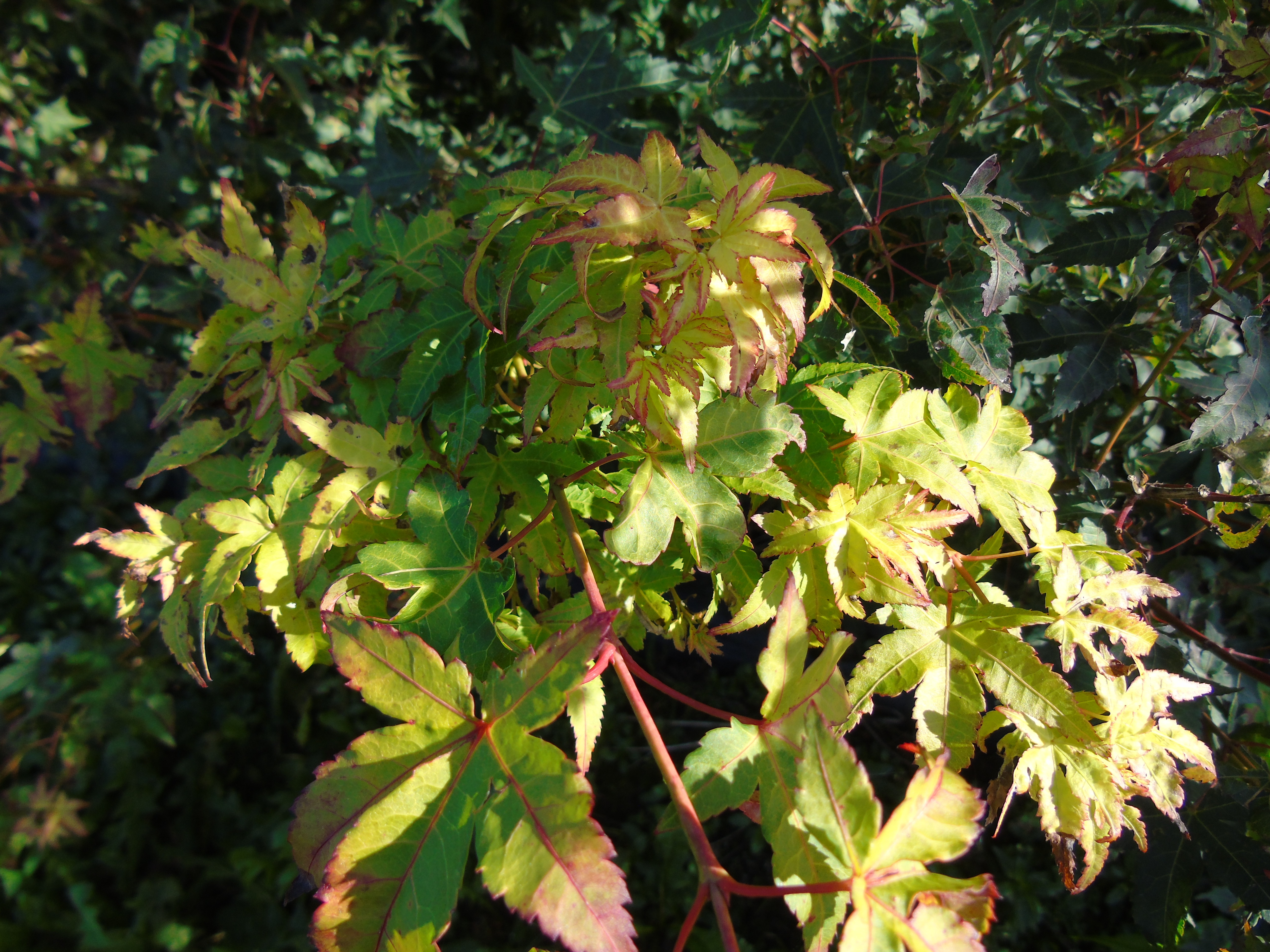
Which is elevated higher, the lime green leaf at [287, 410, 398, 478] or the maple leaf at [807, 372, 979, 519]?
the lime green leaf at [287, 410, 398, 478]

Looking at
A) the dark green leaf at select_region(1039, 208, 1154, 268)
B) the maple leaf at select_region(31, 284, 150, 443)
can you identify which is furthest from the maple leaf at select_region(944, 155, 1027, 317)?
the maple leaf at select_region(31, 284, 150, 443)

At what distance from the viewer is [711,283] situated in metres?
0.57

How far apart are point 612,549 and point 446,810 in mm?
245

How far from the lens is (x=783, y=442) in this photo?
2.14ft

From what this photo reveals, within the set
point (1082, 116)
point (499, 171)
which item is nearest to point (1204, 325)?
point (1082, 116)

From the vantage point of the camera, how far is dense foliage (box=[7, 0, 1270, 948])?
0.56m

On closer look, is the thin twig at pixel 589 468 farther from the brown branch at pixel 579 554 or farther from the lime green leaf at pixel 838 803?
the lime green leaf at pixel 838 803

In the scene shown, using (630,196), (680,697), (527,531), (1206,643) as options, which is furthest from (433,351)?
(1206,643)

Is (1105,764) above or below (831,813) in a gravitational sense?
below

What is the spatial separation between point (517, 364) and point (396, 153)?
814mm

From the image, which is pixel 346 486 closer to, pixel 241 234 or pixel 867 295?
pixel 241 234

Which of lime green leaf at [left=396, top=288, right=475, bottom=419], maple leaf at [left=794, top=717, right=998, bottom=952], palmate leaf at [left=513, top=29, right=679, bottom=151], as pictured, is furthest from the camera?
palmate leaf at [left=513, top=29, right=679, bottom=151]

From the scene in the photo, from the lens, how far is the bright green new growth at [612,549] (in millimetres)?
521

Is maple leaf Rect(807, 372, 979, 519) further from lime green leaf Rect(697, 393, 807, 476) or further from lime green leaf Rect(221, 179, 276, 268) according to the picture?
lime green leaf Rect(221, 179, 276, 268)
